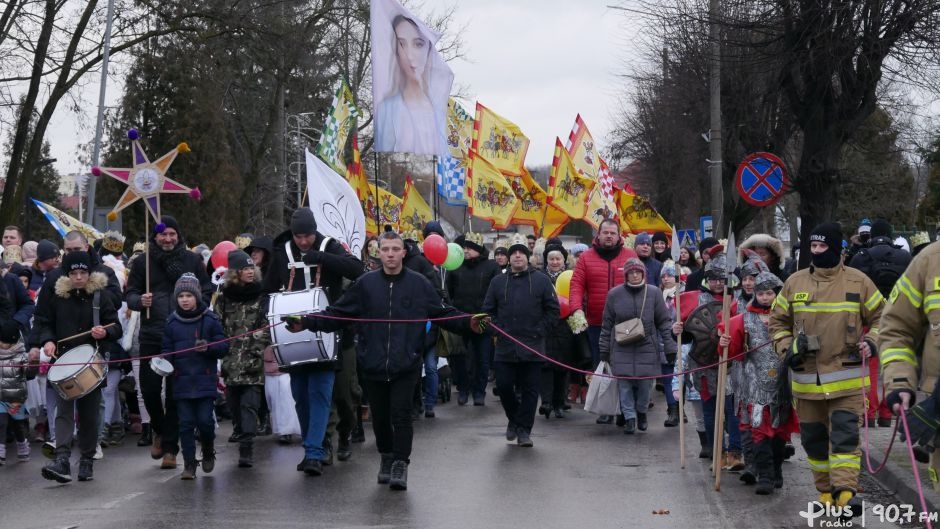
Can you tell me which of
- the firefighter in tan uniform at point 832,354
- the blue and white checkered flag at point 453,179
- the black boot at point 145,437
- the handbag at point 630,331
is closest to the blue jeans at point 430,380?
the handbag at point 630,331

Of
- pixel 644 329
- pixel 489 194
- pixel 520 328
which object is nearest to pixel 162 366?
A: pixel 520 328

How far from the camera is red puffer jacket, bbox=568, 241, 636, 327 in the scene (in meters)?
14.8

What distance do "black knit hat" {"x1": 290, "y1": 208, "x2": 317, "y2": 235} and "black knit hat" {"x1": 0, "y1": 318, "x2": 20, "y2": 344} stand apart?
9.41 ft

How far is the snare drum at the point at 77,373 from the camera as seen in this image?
10.5 meters

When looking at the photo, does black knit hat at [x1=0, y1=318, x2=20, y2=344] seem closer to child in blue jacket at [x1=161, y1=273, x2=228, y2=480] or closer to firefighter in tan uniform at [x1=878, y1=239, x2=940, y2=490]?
child in blue jacket at [x1=161, y1=273, x2=228, y2=480]

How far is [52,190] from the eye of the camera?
78750mm

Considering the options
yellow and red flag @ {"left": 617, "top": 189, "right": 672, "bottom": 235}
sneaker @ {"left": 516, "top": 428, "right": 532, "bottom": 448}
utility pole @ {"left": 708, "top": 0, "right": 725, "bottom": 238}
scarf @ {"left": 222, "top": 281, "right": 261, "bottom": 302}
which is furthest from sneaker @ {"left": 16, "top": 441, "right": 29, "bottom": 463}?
utility pole @ {"left": 708, "top": 0, "right": 725, "bottom": 238}

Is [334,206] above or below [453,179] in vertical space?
below

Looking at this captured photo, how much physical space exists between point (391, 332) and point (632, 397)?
173 inches

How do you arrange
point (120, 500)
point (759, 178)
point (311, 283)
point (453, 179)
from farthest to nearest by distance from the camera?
1. point (453, 179)
2. point (759, 178)
3. point (311, 283)
4. point (120, 500)

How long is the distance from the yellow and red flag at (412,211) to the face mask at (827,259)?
15091 millimetres

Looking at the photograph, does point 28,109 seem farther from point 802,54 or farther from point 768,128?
point 768,128

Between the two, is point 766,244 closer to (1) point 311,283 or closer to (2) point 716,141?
(1) point 311,283

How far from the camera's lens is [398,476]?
9922mm
